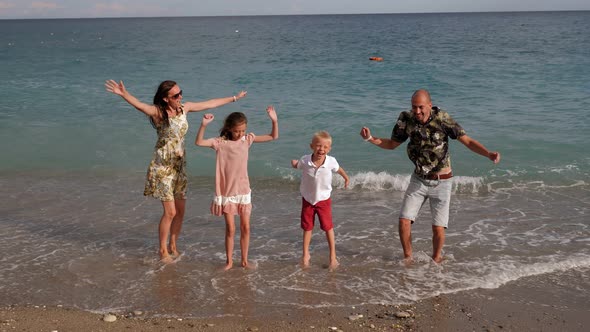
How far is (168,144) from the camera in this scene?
20.9ft

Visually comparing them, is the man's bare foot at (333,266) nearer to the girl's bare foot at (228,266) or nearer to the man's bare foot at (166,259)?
the girl's bare foot at (228,266)

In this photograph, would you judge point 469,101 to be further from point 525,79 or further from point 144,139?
point 144,139

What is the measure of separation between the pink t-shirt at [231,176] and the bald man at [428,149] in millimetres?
1188

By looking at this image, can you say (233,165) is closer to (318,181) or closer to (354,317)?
(318,181)

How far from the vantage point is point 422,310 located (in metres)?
5.48

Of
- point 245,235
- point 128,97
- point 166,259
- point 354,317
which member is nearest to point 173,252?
point 166,259

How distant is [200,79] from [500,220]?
2059 centimetres

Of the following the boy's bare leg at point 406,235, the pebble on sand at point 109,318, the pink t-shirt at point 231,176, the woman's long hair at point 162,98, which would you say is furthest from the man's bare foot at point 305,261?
the pebble on sand at point 109,318

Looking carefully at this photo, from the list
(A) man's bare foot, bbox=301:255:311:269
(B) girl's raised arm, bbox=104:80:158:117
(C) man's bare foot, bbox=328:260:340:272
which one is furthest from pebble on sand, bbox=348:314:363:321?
(B) girl's raised arm, bbox=104:80:158:117

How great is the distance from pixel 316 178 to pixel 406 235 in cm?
111

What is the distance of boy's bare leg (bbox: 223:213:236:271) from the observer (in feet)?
20.9

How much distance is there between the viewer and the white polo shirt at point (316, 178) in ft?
20.6

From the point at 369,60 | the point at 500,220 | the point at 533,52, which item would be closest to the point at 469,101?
the point at 500,220

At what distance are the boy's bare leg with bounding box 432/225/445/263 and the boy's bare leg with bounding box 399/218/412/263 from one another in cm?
25
